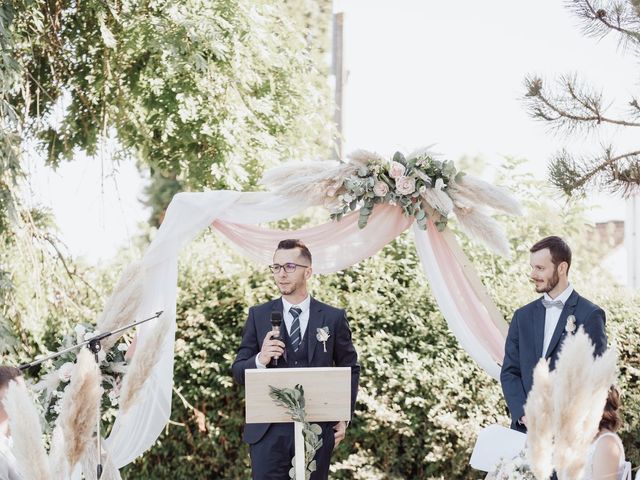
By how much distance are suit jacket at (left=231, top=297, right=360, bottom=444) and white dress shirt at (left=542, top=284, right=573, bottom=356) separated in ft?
3.32

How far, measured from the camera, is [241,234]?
5.51m

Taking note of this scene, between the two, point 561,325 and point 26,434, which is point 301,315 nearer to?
point 561,325

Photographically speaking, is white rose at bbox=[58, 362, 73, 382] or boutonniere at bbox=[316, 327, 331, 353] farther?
boutonniere at bbox=[316, 327, 331, 353]

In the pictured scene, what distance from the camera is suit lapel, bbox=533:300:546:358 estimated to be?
15.3 feet

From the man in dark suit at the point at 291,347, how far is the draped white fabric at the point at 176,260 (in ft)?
1.75

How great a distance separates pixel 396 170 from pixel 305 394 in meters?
1.73

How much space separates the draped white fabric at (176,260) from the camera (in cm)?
516

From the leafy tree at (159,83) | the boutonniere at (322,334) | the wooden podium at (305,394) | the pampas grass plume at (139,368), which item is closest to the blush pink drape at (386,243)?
the boutonniere at (322,334)

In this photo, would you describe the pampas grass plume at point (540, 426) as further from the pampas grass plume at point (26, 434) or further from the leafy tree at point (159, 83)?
the leafy tree at point (159, 83)

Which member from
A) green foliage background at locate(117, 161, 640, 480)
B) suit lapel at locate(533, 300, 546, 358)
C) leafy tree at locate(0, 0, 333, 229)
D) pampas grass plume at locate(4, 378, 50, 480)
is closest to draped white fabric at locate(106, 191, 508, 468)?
suit lapel at locate(533, 300, 546, 358)

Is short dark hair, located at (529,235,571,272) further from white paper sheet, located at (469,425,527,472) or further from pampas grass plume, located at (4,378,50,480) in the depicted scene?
pampas grass plume, located at (4,378,50,480)

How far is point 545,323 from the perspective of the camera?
468 centimetres

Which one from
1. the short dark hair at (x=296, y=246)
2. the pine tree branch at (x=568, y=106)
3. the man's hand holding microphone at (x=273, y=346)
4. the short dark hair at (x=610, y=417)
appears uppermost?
the pine tree branch at (x=568, y=106)

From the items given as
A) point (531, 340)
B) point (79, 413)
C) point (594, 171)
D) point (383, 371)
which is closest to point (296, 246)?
point (531, 340)
